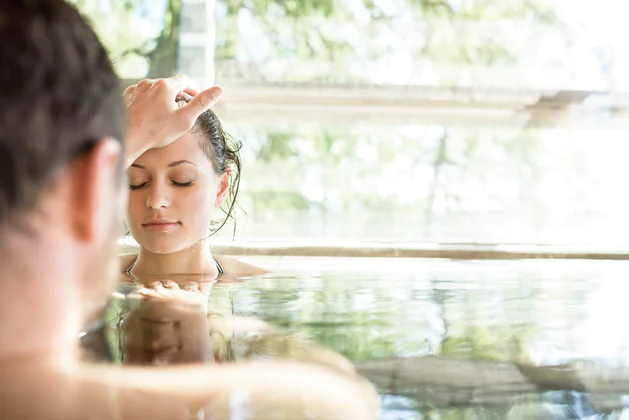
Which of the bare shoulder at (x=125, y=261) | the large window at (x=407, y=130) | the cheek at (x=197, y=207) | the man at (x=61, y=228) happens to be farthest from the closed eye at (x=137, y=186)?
the large window at (x=407, y=130)

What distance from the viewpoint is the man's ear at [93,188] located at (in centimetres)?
61

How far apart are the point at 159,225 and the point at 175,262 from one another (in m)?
0.28

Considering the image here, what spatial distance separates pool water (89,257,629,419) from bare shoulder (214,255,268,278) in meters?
0.15

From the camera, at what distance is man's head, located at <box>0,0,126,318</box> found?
22.6 inches

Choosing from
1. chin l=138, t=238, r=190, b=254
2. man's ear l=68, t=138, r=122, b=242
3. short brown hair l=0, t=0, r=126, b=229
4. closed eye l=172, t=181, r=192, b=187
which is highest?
closed eye l=172, t=181, r=192, b=187

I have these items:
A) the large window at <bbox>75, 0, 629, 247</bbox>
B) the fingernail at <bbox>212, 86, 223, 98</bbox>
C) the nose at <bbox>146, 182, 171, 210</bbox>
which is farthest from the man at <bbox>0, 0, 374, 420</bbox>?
the large window at <bbox>75, 0, 629, 247</bbox>

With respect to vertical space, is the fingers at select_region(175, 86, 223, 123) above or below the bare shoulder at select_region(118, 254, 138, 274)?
above

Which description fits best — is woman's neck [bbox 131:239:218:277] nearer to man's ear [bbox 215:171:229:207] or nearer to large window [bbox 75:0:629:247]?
man's ear [bbox 215:171:229:207]

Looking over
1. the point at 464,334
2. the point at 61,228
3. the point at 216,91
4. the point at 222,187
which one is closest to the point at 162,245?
the point at 222,187

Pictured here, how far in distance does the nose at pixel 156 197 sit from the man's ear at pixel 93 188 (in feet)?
4.37

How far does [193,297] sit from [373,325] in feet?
1.51

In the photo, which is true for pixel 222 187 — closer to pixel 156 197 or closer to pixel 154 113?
pixel 156 197

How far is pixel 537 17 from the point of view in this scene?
15.4 ft

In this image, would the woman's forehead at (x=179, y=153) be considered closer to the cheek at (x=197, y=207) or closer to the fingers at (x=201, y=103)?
the cheek at (x=197, y=207)
